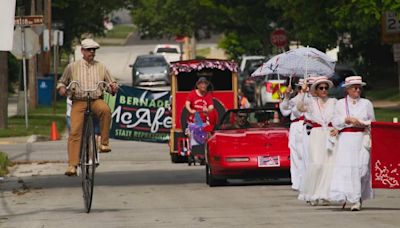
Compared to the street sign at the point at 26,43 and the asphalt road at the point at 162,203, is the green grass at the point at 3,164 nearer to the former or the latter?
the asphalt road at the point at 162,203

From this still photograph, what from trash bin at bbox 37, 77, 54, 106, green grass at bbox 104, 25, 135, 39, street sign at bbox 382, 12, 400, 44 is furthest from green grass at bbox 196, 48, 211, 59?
street sign at bbox 382, 12, 400, 44

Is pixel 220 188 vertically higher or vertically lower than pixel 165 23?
lower

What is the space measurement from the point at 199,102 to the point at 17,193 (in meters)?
5.57

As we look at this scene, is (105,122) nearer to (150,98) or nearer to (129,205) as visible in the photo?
(129,205)

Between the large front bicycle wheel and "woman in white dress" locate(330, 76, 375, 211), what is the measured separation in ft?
9.60

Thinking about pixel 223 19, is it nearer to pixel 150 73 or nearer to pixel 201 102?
pixel 150 73

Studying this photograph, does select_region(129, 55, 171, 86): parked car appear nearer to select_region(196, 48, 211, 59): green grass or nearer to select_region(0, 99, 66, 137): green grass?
select_region(0, 99, 66, 137): green grass

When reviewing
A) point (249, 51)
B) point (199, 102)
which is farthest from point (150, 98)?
point (249, 51)

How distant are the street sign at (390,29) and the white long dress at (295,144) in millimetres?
19216

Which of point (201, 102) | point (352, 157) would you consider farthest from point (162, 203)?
point (201, 102)

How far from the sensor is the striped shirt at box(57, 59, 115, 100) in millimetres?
16078

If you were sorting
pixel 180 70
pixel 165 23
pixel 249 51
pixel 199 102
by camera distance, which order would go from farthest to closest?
pixel 165 23
pixel 249 51
pixel 180 70
pixel 199 102

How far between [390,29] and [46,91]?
17768 mm

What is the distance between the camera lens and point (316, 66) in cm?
1912
